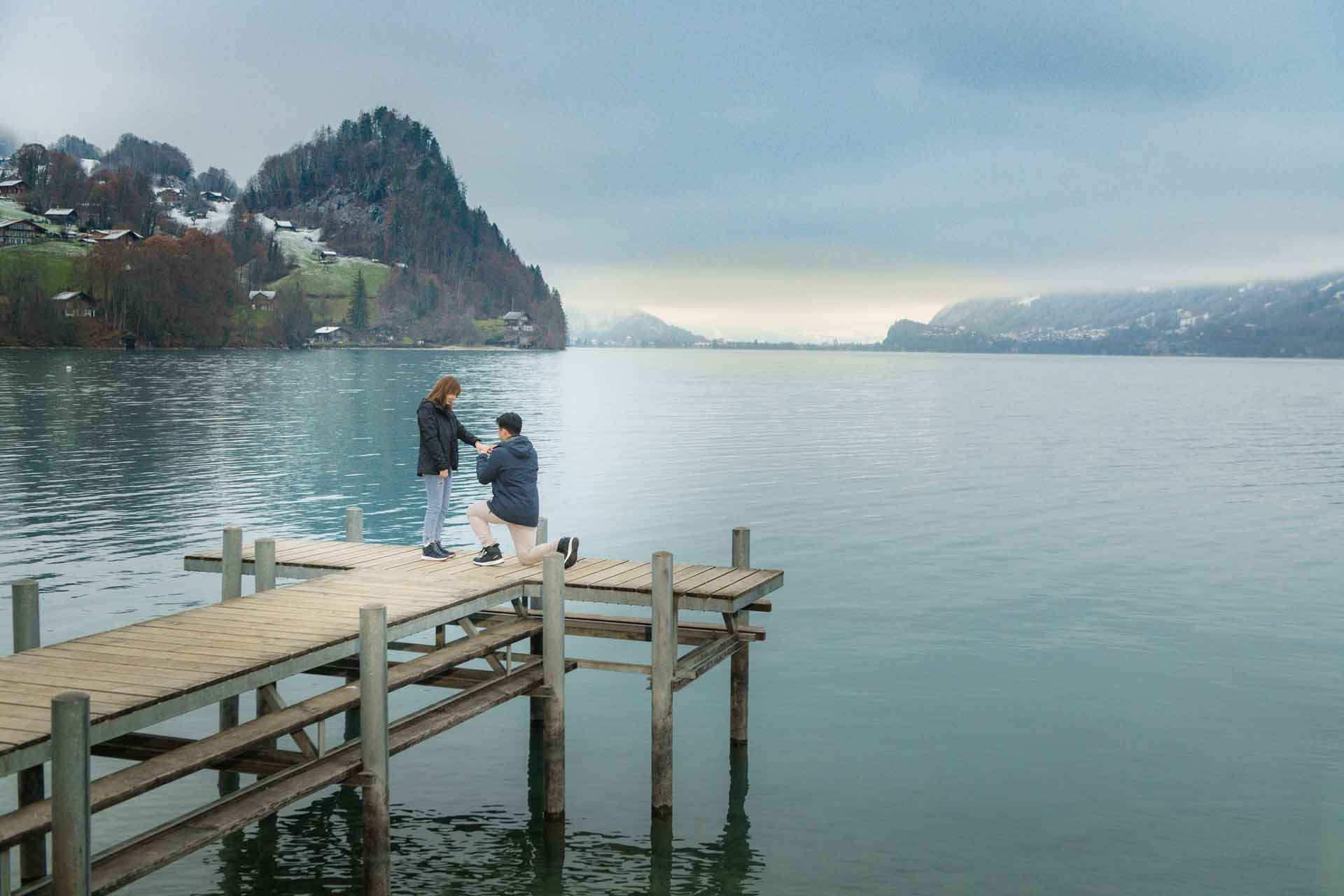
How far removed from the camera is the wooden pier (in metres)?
8.51

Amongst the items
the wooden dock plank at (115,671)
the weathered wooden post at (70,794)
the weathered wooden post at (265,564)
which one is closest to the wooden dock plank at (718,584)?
the weathered wooden post at (265,564)

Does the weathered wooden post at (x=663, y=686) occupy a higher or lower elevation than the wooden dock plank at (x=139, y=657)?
lower

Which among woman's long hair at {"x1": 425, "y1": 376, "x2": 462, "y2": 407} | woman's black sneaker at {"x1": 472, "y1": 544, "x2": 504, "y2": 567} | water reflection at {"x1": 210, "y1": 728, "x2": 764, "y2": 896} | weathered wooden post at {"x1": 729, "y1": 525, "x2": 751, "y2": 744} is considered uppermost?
woman's long hair at {"x1": 425, "y1": 376, "x2": 462, "y2": 407}

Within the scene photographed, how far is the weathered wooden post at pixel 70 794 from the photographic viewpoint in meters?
7.55

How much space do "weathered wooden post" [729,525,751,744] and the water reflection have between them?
2230 millimetres

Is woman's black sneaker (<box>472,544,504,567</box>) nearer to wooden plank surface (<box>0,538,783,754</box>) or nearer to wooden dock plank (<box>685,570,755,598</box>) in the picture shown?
wooden plank surface (<box>0,538,783,754</box>)

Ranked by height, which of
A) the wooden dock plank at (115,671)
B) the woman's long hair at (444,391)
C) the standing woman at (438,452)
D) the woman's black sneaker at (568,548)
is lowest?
the wooden dock plank at (115,671)

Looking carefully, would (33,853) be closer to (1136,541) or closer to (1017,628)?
(1017,628)

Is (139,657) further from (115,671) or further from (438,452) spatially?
(438,452)

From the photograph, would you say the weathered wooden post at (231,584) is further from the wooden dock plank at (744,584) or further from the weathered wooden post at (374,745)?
the wooden dock plank at (744,584)

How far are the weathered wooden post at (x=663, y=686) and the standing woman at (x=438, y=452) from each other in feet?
11.9

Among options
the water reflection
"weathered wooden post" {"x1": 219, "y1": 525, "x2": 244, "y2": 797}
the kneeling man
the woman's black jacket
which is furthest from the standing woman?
the water reflection

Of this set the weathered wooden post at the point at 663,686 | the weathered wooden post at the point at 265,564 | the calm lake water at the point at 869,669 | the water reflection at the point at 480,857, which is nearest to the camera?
the water reflection at the point at 480,857

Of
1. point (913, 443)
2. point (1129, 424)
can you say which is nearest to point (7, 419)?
point (913, 443)
